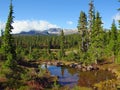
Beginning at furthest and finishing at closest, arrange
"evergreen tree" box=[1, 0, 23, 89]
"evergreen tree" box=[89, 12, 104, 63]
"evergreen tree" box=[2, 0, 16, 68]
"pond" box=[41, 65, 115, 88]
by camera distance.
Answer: "evergreen tree" box=[89, 12, 104, 63]
"evergreen tree" box=[2, 0, 16, 68]
"pond" box=[41, 65, 115, 88]
"evergreen tree" box=[1, 0, 23, 89]

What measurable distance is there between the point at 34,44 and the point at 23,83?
151 metres

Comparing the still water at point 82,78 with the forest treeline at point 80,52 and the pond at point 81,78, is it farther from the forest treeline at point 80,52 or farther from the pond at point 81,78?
the forest treeline at point 80,52

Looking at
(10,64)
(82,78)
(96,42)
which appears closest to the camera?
(10,64)

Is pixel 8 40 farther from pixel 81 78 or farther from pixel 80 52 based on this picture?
pixel 80 52

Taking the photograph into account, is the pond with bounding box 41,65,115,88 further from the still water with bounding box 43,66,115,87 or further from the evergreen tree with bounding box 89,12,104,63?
the evergreen tree with bounding box 89,12,104,63

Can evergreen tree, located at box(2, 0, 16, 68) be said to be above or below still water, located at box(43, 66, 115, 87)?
above

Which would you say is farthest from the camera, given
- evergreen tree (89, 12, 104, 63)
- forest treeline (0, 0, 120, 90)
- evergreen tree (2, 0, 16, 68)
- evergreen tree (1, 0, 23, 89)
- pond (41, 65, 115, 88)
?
evergreen tree (89, 12, 104, 63)

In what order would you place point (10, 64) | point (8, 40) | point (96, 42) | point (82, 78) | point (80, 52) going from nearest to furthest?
point (10, 64), point (8, 40), point (82, 78), point (96, 42), point (80, 52)

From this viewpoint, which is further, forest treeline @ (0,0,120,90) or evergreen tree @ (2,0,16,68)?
evergreen tree @ (2,0,16,68)

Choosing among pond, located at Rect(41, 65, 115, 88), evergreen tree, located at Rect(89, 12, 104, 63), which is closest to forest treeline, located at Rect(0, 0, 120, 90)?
evergreen tree, located at Rect(89, 12, 104, 63)

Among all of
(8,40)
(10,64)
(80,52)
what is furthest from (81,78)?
(80,52)

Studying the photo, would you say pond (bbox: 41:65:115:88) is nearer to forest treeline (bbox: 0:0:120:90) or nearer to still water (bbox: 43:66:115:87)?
still water (bbox: 43:66:115:87)

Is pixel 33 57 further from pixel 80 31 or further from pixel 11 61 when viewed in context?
pixel 11 61

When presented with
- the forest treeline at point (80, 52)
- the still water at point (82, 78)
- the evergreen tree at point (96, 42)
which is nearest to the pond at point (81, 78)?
the still water at point (82, 78)
